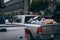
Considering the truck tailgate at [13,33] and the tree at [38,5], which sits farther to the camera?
the tree at [38,5]

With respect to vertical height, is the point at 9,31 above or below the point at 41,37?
above

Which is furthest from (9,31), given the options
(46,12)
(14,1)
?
(14,1)

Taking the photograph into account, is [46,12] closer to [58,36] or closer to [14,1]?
[58,36]

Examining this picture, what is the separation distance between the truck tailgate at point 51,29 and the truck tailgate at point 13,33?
502 centimetres

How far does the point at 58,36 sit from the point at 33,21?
2.54 metres

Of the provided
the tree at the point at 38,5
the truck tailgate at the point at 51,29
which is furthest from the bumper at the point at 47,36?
the tree at the point at 38,5

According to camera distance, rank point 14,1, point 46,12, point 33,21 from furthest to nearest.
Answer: point 14,1 → point 46,12 → point 33,21

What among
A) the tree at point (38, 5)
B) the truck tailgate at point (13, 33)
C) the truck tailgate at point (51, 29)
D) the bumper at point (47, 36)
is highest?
the tree at point (38, 5)

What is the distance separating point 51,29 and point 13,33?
546 cm

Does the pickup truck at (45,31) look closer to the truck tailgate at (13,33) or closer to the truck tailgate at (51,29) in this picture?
the truck tailgate at (51,29)

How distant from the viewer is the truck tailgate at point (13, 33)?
7367 millimetres

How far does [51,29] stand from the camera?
501 inches

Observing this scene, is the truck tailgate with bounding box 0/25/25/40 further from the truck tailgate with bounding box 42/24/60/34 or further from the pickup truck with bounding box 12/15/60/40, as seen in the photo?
the truck tailgate with bounding box 42/24/60/34

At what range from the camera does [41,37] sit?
42.1 feet
